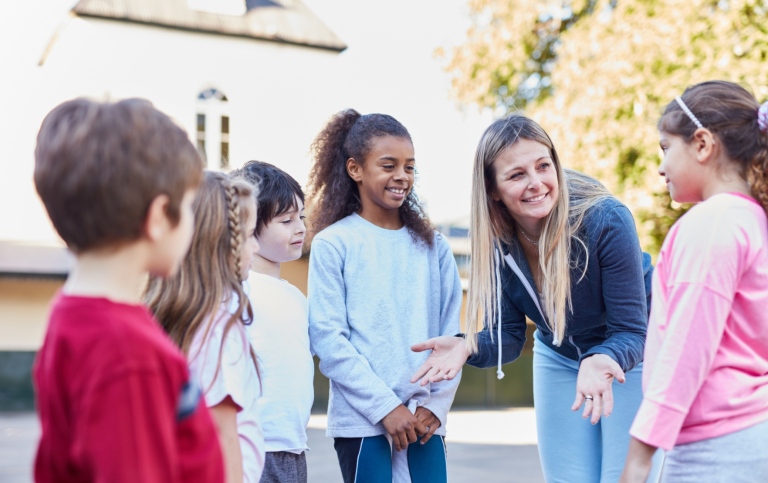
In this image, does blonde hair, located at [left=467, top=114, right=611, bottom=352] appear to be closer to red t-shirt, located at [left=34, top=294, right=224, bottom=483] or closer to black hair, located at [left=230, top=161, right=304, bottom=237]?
black hair, located at [left=230, top=161, right=304, bottom=237]

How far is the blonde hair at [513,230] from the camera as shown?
2.77 m

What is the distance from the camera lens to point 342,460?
2986 mm

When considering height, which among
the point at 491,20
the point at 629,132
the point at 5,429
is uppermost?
the point at 491,20

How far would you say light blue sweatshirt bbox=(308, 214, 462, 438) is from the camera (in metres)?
2.92

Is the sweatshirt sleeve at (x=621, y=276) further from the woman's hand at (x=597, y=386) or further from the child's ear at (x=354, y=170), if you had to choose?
the child's ear at (x=354, y=170)

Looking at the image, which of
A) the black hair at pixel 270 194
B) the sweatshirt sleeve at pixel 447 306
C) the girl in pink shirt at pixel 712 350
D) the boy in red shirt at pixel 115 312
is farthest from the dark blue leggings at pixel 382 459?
the boy in red shirt at pixel 115 312

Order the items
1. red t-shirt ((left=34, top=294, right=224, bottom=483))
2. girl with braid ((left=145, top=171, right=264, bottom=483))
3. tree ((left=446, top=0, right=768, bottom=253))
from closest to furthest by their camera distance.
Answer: red t-shirt ((left=34, top=294, right=224, bottom=483)) < girl with braid ((left=145, top=171, right=264, bottom=483)) < tree ((left=446, top=0, right=768, bottom=253))

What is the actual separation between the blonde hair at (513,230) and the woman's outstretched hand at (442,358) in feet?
0.16

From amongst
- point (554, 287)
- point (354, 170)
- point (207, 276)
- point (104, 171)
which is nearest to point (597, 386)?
point (554, 287)

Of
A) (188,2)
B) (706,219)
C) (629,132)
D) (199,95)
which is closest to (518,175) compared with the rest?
(706,219)

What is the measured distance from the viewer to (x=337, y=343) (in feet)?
9.68

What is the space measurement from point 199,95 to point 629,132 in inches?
404

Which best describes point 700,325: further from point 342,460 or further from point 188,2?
point 188,2

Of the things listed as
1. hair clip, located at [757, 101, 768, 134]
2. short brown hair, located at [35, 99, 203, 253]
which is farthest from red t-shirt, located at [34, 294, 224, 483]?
hair clip, located at [757, 101, 768, 134]
